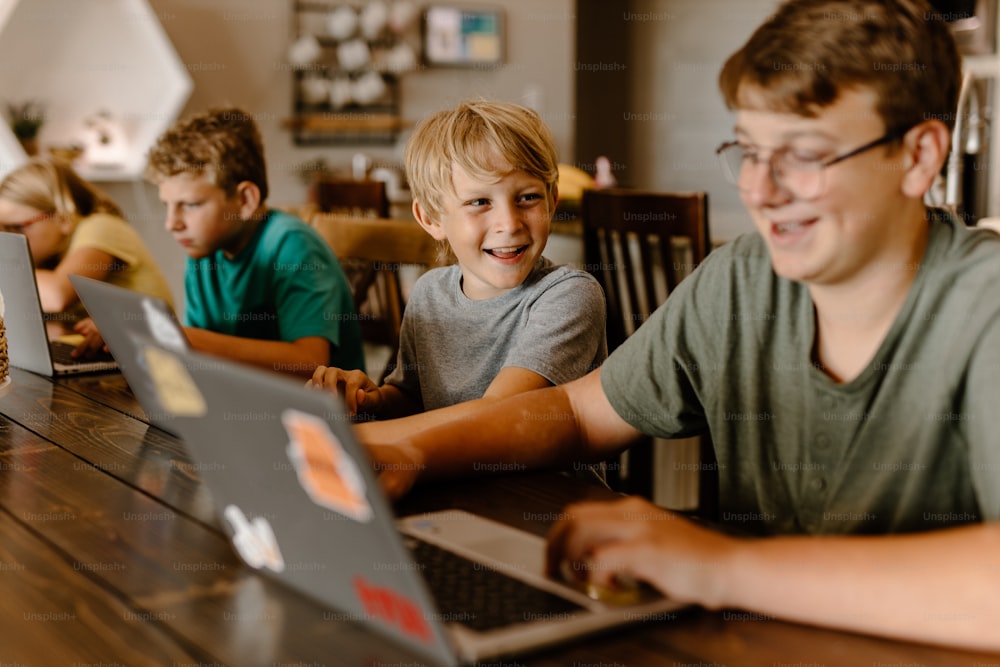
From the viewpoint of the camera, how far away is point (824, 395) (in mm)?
Result: 986

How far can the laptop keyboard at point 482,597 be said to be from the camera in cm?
71

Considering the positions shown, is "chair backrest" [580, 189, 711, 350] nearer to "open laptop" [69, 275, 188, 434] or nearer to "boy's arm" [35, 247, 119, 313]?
Result: "open laptop" [69, 275, 188, 434]

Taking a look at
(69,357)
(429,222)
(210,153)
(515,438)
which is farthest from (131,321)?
(210,153)

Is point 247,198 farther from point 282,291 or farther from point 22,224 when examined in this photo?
point 22,224

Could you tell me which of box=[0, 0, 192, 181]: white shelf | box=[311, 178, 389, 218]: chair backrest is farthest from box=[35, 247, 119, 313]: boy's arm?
box=[0, 0, 192, 181]: white shelf

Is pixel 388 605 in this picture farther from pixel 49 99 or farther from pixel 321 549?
pixel 49 99

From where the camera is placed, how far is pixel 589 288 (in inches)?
59.7

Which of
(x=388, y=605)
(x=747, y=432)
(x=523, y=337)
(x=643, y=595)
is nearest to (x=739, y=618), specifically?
(x=643, y=595)

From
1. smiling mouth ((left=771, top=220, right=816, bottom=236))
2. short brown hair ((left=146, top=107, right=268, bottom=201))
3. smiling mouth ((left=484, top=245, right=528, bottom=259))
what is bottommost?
smiling mouth ((left=484, top=245, right=528, bottom=259))

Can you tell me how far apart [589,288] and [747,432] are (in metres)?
0.48

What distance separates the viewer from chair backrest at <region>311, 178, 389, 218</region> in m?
2.92

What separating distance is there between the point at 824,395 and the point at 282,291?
1.25 meters


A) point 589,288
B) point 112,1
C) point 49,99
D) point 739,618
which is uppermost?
point 112,1

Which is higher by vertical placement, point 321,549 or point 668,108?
point 668,108
